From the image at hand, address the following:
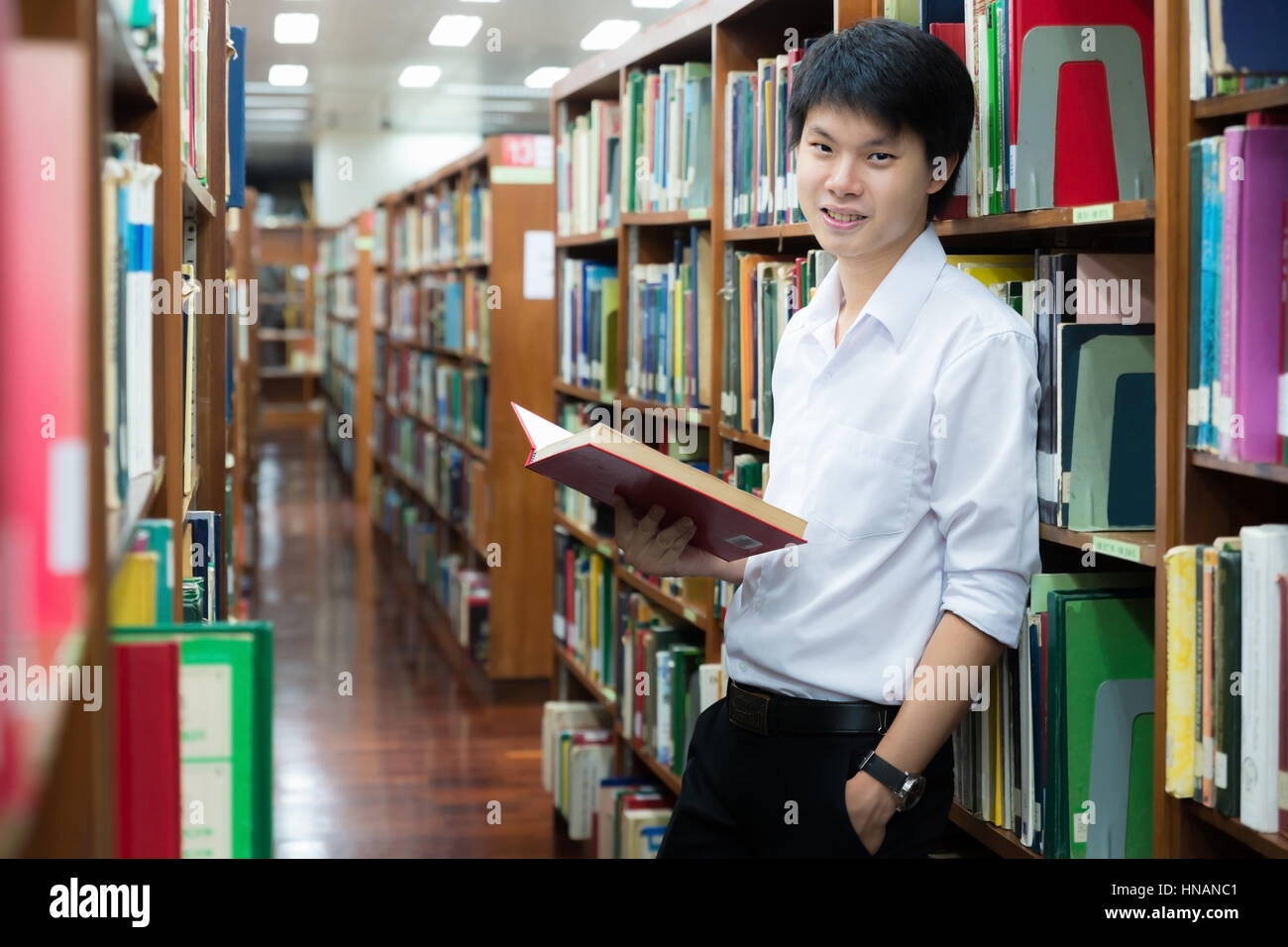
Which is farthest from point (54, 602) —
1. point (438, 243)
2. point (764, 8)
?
point (438, 243)

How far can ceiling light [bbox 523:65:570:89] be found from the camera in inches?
398

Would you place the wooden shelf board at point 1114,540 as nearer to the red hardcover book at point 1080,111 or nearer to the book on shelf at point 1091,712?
the book on shelf at point 1091,712

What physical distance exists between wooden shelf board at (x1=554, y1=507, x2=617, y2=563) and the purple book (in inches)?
88.1

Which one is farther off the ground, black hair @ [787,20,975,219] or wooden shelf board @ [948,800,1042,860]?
black hair @ [787,20,975,219]

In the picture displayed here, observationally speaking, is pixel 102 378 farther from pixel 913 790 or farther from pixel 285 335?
pixel 285 335

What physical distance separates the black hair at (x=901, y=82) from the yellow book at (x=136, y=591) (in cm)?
107

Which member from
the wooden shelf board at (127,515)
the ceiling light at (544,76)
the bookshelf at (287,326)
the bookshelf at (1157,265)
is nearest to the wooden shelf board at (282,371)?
the bookshelf at (287,326)

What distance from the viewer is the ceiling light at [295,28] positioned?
8039mm

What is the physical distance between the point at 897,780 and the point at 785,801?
0.53 ft

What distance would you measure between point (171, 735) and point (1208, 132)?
4.16 ft

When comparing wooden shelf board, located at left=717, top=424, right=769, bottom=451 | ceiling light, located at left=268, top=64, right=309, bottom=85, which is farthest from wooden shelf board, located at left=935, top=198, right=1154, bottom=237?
ceiling light, located at left=268, top=64, right=309, bottom=85

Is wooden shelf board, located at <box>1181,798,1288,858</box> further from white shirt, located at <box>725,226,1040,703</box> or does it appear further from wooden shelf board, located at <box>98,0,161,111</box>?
wooden shelf board, located at <box>98,0,161,111</box>

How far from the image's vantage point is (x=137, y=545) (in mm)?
1178

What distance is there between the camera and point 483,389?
18.5 feet
